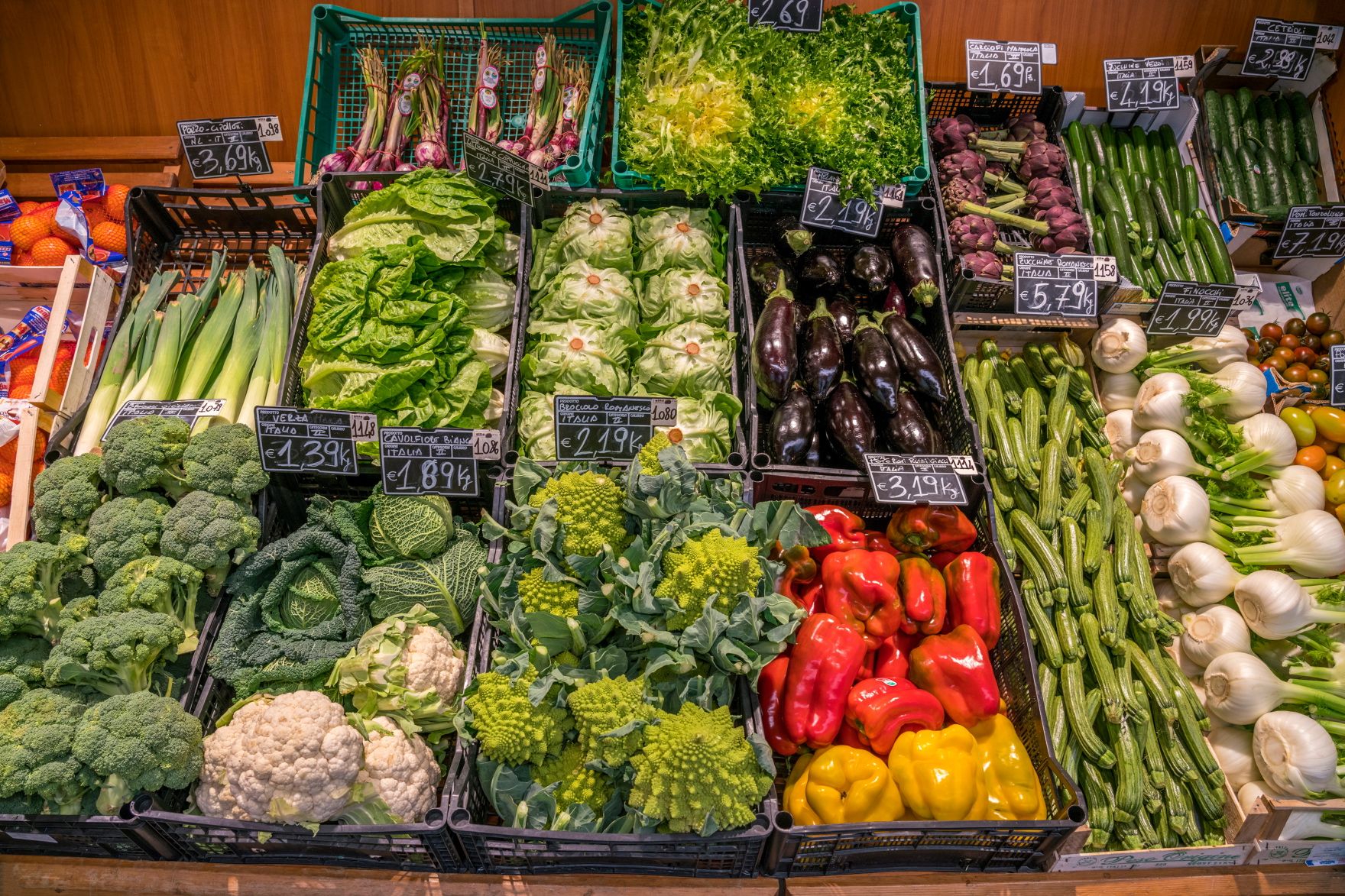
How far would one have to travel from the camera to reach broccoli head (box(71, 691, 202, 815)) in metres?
1.88

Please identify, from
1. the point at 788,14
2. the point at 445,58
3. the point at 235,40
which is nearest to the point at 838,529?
the point at 788,14

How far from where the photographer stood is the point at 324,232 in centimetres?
304

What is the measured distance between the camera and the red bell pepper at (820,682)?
7.25 ft

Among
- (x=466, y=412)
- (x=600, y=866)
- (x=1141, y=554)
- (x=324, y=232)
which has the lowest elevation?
(x=600, y=866)

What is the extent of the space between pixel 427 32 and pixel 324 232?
3.78ft

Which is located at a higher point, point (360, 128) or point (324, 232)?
point (360, 128)

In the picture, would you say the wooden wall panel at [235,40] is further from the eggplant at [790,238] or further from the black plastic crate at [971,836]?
the black plastic crate at [971,836]

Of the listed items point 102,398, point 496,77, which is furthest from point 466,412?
point 496,77

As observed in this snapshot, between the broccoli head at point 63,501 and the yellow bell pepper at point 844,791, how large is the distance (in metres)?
2.08

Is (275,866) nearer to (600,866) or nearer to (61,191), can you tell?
(600,866)

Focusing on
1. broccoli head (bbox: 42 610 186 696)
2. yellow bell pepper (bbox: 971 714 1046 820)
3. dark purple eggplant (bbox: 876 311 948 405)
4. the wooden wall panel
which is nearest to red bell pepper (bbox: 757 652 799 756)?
yellow bell pepper (bbox: 971 714 1046 820)

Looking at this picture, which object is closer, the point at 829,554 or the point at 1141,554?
the point at 829,554

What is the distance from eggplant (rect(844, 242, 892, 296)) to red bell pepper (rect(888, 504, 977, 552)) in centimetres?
94

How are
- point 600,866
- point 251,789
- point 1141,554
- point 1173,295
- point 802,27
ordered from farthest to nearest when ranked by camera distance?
point 802,27, point 1173,295, point 1141,554, point 600,866, point 251,789
